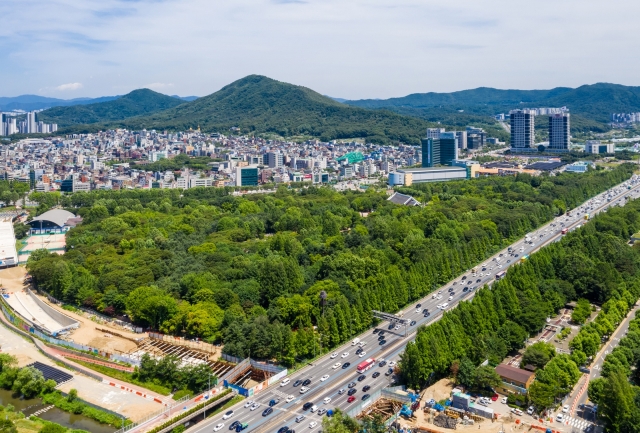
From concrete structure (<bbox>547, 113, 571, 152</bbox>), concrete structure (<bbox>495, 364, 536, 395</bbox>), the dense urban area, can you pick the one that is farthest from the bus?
concrete structure (<bbox>547, 113, 571, 152</bbox>)

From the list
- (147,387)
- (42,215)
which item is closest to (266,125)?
(42,215)

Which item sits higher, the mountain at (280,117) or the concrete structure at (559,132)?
the mountain at (280,117)

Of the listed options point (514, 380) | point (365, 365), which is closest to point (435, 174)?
point (365, 365)

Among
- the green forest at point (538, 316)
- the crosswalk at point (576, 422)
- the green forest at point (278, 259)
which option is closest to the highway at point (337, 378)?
the green forest at point (278, 259)

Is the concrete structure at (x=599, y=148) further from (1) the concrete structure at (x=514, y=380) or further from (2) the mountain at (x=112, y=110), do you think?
(2) the mountain at (x=112, y=110)

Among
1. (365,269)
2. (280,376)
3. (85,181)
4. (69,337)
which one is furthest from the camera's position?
(85,181)

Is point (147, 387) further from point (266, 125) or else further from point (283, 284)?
point (266, 125)

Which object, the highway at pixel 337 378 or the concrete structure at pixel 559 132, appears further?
the concrete structure at pixel 559 132
